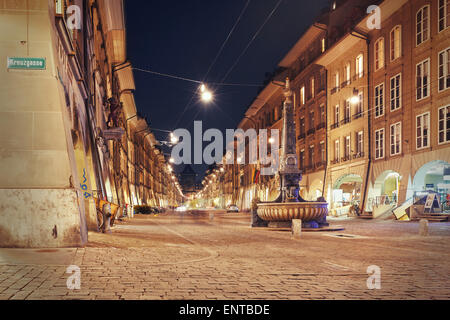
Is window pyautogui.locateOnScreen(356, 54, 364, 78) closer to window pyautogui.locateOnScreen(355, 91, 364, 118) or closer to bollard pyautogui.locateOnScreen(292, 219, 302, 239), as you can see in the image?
window pyautogui.locateOnScreen(355, 91, 364, 118)

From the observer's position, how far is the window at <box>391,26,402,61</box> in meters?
27.6

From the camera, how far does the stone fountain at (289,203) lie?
1939 centimetres

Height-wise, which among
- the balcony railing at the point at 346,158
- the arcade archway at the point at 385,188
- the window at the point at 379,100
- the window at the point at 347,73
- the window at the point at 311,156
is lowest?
the arcade archway at the point at 385,188

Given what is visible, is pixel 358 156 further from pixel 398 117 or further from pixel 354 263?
pixel 354 263

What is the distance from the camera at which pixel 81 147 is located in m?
16.7

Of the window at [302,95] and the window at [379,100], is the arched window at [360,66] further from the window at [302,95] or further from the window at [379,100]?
the window at [302,95]

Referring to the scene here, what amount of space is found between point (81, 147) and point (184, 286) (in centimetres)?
1188

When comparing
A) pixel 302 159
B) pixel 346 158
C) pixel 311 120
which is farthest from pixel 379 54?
pixel 302 159

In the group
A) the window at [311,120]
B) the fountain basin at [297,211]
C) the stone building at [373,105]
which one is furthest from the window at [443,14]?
the window at [311,120]

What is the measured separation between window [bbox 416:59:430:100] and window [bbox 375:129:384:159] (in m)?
4.77

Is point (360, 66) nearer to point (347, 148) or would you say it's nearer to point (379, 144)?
point (347, 148)

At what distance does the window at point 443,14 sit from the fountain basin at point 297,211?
12.4 meters

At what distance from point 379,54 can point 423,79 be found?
584 centimetres
